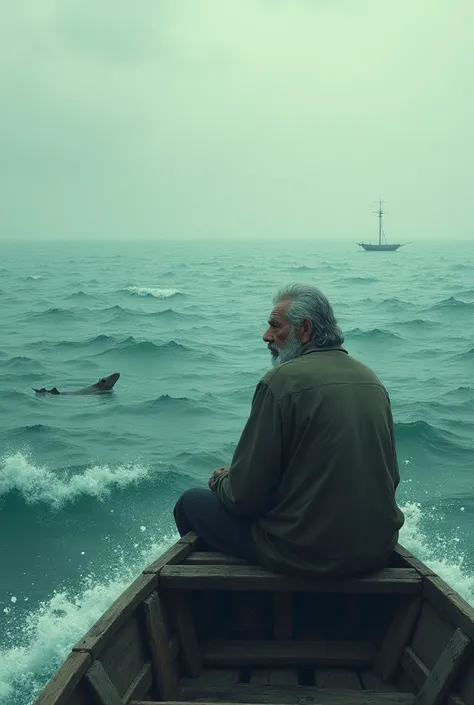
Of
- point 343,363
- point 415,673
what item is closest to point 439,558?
point 415,673

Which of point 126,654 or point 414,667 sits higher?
point 126,654

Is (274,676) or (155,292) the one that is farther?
(155,292)

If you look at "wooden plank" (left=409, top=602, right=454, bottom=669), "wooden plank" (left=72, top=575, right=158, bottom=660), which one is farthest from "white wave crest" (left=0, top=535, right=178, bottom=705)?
"wooden plank" (left=409, top=602, right=454, bottom=669)

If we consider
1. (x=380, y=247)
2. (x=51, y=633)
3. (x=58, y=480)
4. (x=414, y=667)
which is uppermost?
(x=414, y=667)

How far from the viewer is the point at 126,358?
24.2m

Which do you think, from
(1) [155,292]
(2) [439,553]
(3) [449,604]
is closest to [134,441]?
(2) [439,553]

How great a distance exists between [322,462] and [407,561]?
3.57 ft

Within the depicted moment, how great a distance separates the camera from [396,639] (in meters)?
4.05

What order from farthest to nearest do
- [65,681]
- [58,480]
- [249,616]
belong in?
1. [58,480]
2. [249,616]
3. [65,681]

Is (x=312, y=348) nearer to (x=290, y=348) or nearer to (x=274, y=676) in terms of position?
(x=290, y=348)

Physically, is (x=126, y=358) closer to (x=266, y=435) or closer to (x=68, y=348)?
(x=68, y=348)

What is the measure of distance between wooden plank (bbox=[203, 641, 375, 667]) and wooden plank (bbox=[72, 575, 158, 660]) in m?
0.69

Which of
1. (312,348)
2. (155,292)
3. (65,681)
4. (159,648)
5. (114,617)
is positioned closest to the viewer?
(65,681)

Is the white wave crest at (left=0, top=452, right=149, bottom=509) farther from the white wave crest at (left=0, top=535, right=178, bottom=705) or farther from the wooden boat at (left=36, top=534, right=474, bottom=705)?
the wooden boat at (left=36, top=534, right=474, bottom=705)
